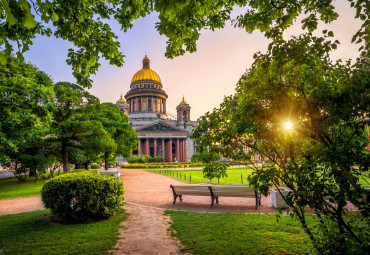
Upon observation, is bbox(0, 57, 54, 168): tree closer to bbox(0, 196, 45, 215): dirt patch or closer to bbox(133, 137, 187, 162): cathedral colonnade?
bbox(0, 196, 45, 215): dirt patch

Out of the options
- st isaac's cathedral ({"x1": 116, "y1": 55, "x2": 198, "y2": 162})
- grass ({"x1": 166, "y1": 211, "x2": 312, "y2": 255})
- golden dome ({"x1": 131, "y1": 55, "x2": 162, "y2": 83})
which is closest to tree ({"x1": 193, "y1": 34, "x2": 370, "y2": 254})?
grass ({"x1": 166, "y1": 211, "x2": 312, "y2": 255})

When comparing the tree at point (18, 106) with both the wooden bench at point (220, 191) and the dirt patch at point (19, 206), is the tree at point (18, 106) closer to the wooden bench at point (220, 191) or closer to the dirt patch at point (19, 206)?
the dirt patch at point (19, 206)

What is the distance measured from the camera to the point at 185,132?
69875mm

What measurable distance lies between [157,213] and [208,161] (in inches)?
197

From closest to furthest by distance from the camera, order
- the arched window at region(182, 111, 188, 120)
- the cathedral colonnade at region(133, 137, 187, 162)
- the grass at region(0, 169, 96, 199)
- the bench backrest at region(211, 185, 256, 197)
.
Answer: the bench backrest at region(211, 185, 256, 197) → the grass at region(0, 169, 96, 199) → the cathedral colonnade at region(133, 137, 187, 162) → the arched window at region(182, 111, 188, 120)

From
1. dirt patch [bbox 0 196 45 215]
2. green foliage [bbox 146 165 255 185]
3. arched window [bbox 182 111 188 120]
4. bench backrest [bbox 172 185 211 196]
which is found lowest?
green foliage [bbox 146 165 255 185]

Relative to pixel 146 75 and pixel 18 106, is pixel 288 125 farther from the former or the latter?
pixel 146 75

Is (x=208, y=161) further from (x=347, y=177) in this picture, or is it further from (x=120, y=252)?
(x=120, y=252)

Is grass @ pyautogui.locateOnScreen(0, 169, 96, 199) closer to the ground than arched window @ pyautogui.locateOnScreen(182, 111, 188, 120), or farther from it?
closer to the ground

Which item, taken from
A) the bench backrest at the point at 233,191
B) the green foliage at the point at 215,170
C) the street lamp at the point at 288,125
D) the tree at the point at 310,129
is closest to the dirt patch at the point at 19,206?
the bench backrest at the point at 233,191

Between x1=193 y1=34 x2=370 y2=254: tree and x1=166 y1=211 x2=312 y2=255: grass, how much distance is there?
1.18 m

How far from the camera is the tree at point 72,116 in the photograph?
17.5 metres

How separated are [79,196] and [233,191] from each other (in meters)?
5.89

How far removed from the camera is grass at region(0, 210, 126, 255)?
537cm
